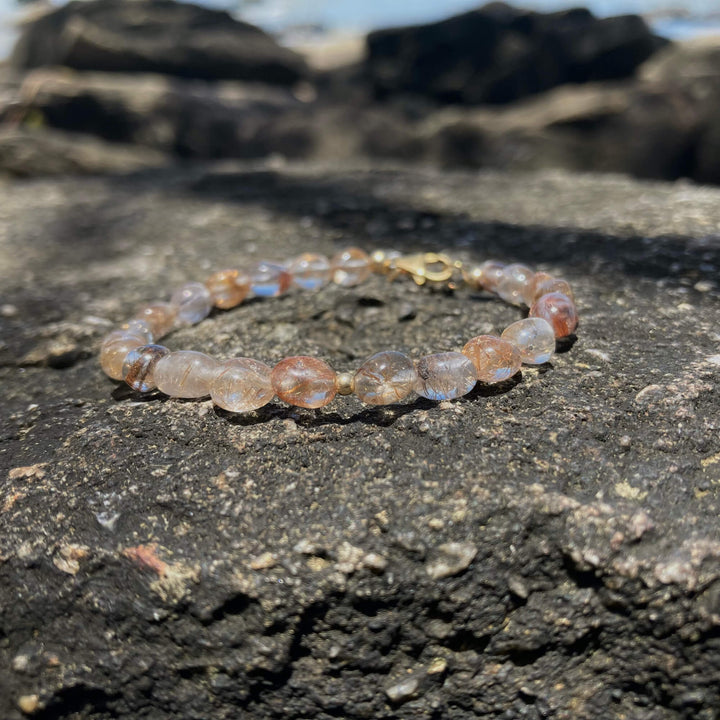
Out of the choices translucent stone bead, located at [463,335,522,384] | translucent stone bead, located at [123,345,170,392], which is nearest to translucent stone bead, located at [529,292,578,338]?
translucent stone bead, located at [463,335,522,384]

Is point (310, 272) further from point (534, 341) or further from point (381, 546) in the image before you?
point (381, 546)

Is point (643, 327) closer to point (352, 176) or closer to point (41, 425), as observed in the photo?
point (41, 425)

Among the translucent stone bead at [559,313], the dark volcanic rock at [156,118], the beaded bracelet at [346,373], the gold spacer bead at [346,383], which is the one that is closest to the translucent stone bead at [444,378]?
the beaded bracelet at [346,373]

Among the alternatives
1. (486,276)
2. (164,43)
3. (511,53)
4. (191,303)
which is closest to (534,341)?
(486,276)

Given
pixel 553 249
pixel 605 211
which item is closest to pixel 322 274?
pixel 553 249

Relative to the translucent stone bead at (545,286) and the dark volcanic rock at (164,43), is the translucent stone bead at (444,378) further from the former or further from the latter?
the dark volcanic rock at (164,43)

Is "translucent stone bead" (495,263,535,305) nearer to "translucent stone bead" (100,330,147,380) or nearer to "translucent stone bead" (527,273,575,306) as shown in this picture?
"translucent stone bead" (527,273,575,306)
